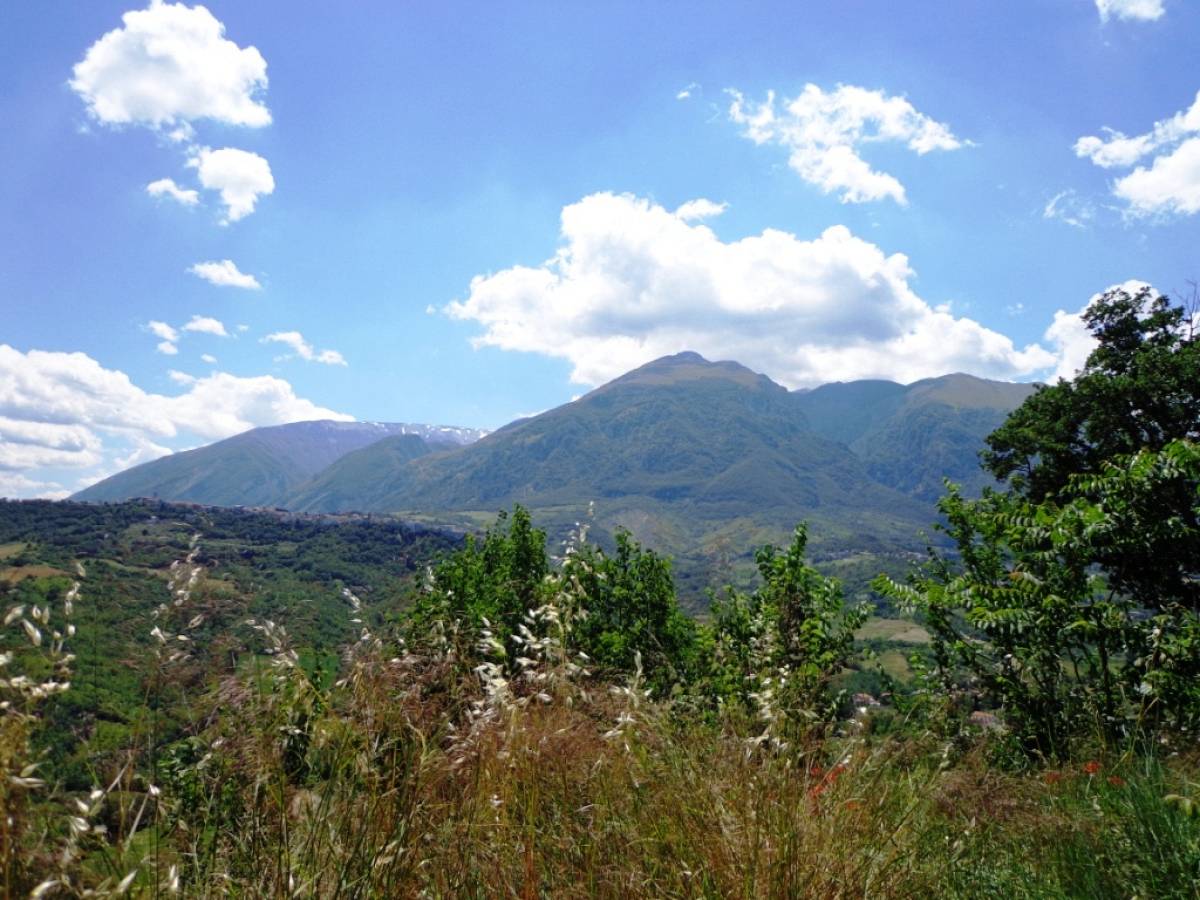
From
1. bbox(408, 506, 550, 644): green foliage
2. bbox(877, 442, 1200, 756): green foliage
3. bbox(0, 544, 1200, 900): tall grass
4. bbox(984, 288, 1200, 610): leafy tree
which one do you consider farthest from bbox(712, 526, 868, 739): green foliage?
bbox(984, 288, 1200, 610): leafy tree

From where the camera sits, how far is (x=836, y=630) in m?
12.7

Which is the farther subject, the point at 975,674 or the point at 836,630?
the point at 836,630

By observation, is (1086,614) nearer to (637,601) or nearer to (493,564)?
(637,601)

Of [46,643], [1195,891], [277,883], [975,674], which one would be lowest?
[975,674]

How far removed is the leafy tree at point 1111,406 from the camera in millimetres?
21781

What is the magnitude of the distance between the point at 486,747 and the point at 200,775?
142cm

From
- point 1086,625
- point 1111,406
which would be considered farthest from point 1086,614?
point 1111,406

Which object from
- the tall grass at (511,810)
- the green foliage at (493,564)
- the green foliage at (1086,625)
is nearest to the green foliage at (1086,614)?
the green foliage at (1086,625)

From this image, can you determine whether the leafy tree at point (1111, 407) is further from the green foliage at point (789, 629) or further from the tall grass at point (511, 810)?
the tall grass at point (511, 810)

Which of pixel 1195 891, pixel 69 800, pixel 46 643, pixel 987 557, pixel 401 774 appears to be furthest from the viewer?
pixel 987 557

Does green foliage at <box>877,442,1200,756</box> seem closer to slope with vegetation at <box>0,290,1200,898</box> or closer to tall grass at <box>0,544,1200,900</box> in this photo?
slope with vegetation at <box>0,290,1200,898</box>

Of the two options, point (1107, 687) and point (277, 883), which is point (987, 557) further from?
point (277, 883)

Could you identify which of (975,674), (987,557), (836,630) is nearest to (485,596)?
(836,630)

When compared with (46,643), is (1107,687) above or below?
below
